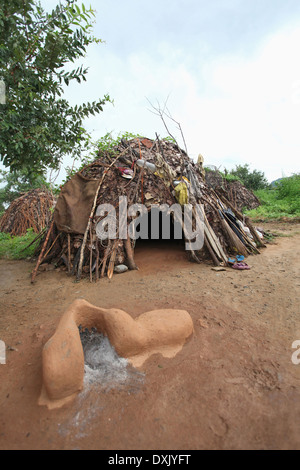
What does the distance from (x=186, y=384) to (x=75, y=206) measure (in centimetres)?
468

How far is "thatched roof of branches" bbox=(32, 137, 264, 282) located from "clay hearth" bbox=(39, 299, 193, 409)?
2457 millimetres

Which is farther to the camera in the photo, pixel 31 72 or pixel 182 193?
pixel 182 193

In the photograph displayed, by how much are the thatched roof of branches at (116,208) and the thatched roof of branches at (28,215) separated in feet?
21.2

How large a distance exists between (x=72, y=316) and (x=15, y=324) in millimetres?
1343

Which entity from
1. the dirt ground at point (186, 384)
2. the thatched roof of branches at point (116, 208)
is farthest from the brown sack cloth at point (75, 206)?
the dirt ground at point (186, 384)

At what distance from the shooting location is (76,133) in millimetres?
3180

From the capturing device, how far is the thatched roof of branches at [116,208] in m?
5.30

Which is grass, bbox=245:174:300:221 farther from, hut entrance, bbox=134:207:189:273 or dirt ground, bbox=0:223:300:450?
dirt ground, bbox=0:223:300:450

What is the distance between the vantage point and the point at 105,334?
2504 millimetres

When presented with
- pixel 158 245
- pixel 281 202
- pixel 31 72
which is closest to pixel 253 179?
pixel 281 202

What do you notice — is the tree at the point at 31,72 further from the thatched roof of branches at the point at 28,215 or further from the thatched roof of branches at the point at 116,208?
the thatched roof of branches at the point at 28,215

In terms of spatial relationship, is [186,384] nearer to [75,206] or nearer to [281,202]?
[75,206]
